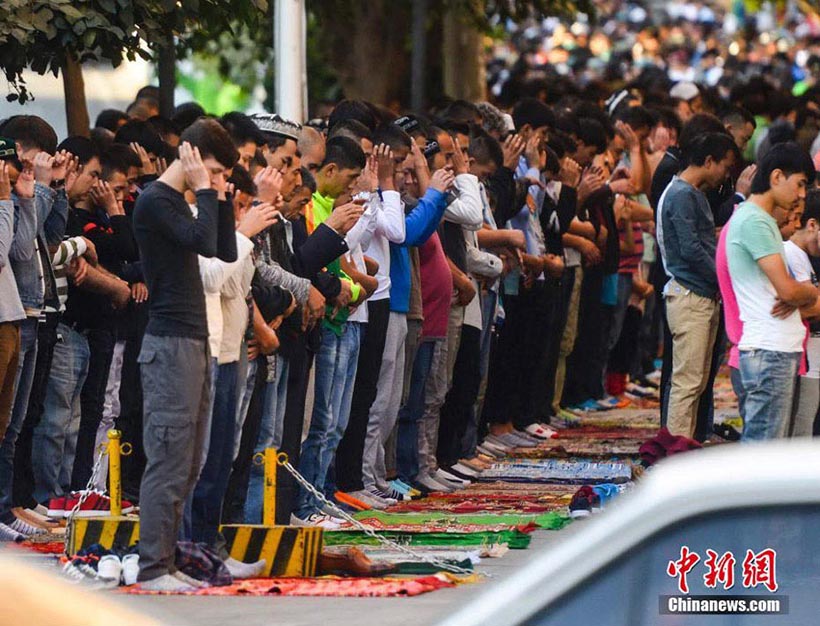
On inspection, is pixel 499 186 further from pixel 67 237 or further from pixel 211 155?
pixel 211 155

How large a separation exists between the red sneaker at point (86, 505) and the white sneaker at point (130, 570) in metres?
1.78

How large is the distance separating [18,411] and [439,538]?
231 centimetres

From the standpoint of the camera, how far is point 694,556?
400 centimetres

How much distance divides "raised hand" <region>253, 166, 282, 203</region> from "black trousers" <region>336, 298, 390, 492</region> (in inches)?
90.0

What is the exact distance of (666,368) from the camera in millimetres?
14297

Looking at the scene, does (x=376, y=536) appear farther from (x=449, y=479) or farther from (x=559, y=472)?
(x=559, y=472)

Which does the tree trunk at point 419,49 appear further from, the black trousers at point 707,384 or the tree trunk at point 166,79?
the black trousers at point 707,384

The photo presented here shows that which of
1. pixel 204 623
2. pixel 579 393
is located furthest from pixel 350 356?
pixel 579 393

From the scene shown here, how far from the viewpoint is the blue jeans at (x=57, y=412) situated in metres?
11.9

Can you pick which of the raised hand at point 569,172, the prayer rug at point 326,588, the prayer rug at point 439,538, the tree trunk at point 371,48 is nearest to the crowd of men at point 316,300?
the prayer rug at point 326,588

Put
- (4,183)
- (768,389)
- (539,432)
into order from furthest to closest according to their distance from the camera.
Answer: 1. (539,432)
2. (768,389)
3. (4,183)

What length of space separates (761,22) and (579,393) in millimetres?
46321

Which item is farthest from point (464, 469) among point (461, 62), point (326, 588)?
point (461, 62)

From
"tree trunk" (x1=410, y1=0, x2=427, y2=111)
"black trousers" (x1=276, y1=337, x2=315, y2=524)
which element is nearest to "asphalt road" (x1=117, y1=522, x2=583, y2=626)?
"black trousers" (x1=276, y1=337, x2=315, y2=524)
